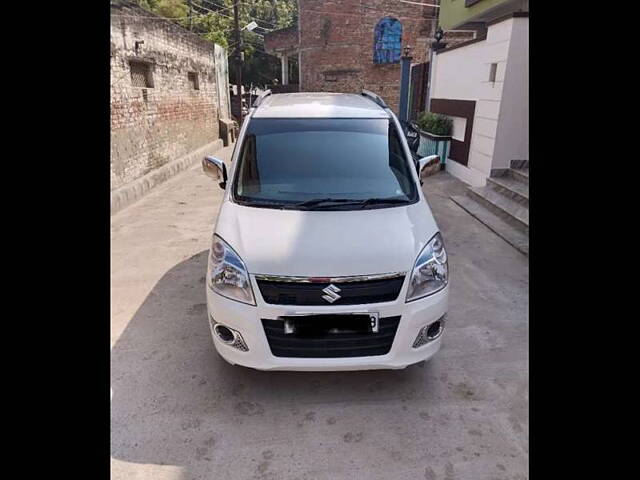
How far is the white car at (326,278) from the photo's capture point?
2305 mm

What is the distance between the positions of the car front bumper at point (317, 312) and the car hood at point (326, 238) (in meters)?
0.18

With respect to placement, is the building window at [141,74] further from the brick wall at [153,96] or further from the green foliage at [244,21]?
the green foliage at [244,21]

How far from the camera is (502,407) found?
8.43ft

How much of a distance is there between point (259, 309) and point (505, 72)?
20.9ft

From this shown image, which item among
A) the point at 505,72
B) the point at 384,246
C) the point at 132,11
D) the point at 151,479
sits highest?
the point at 132,11

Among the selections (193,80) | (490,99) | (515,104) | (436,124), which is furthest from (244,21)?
(515,104)

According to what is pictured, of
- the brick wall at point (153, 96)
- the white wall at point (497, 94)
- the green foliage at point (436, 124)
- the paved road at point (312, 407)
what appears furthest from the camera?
the green foliage at point (436, 124)

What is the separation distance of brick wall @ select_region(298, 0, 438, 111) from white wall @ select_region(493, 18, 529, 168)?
44.2 feet

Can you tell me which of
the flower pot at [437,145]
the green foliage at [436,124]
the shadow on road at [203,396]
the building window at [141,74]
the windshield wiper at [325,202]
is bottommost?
the shadow on road at [203,396]

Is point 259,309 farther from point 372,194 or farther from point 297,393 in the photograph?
point 372,194

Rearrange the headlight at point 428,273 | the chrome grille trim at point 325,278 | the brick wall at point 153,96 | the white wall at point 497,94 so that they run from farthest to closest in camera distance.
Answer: the brick wall at point 153,96
the white wall at point 497,94
the headlight at point 428,273
the chrome grille trim at point 325,278

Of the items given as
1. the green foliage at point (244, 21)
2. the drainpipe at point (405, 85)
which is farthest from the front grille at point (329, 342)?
the green foliage at point (244, 21)

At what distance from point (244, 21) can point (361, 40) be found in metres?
15.9
